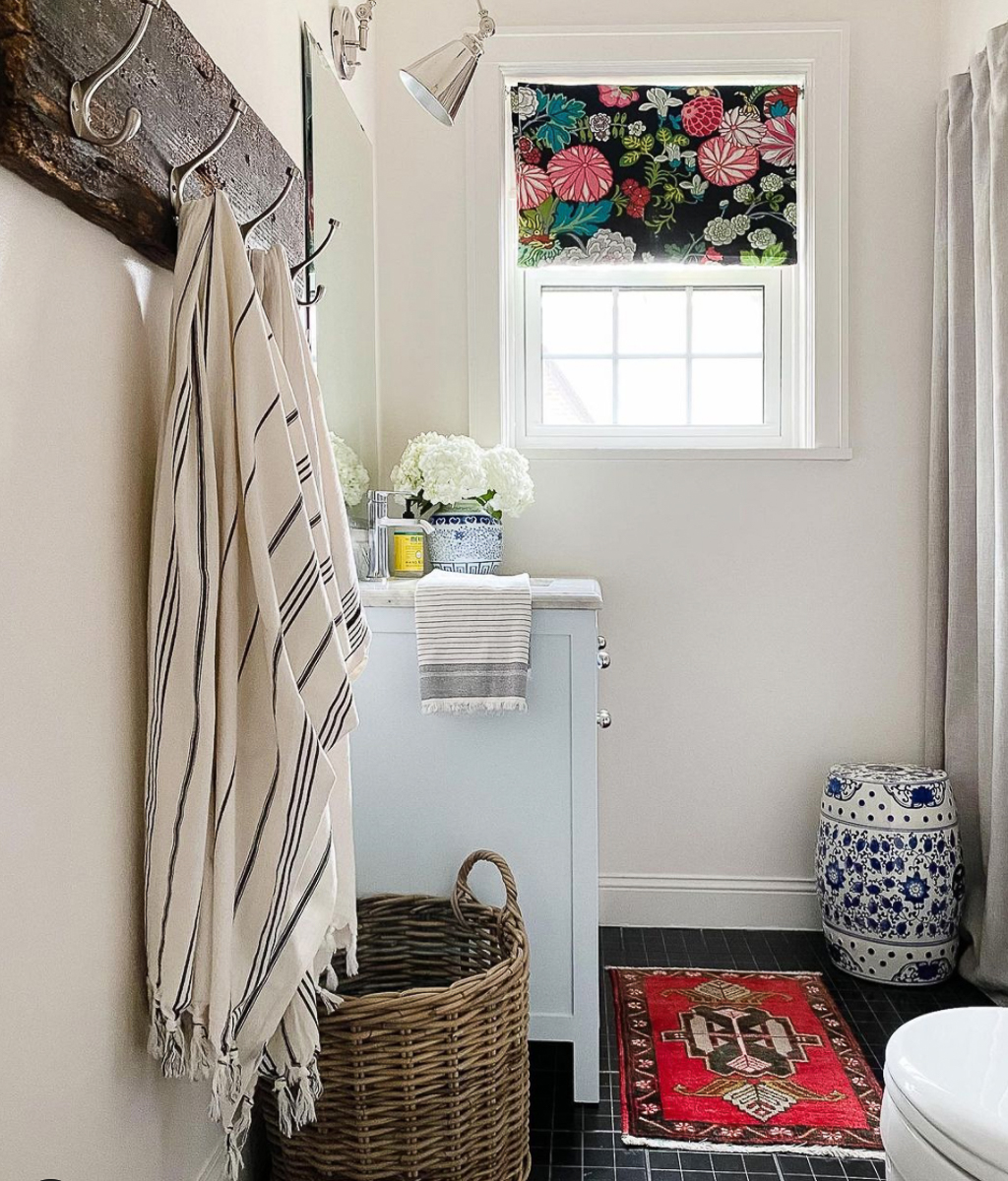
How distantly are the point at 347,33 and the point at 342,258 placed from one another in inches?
17.1

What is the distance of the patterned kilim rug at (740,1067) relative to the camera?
6.16 ft

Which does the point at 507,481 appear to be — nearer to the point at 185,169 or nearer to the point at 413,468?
the point at 413,468

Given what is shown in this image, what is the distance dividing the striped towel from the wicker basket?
0.40 m

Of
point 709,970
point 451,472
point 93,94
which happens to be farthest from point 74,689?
point 709,970

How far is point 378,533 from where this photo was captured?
2320 millimetres

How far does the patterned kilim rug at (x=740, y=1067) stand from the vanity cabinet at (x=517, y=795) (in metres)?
0.17

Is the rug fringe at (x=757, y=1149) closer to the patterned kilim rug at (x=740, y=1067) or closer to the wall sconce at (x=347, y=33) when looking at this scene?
the patterned kilim rug at (x=740, y=1067)

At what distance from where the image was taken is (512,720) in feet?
6.40

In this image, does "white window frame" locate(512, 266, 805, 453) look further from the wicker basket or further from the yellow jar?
the wicker basket

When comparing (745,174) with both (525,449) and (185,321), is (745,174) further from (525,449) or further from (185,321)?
(185,321)

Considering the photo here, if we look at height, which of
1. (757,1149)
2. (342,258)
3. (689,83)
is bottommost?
(757,1149)

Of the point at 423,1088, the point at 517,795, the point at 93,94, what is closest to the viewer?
the point at 93,94

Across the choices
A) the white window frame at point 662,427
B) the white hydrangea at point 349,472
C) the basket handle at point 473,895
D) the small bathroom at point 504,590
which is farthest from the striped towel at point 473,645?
the white window frame at point 662,427

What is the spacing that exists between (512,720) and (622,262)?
4.31 feet
